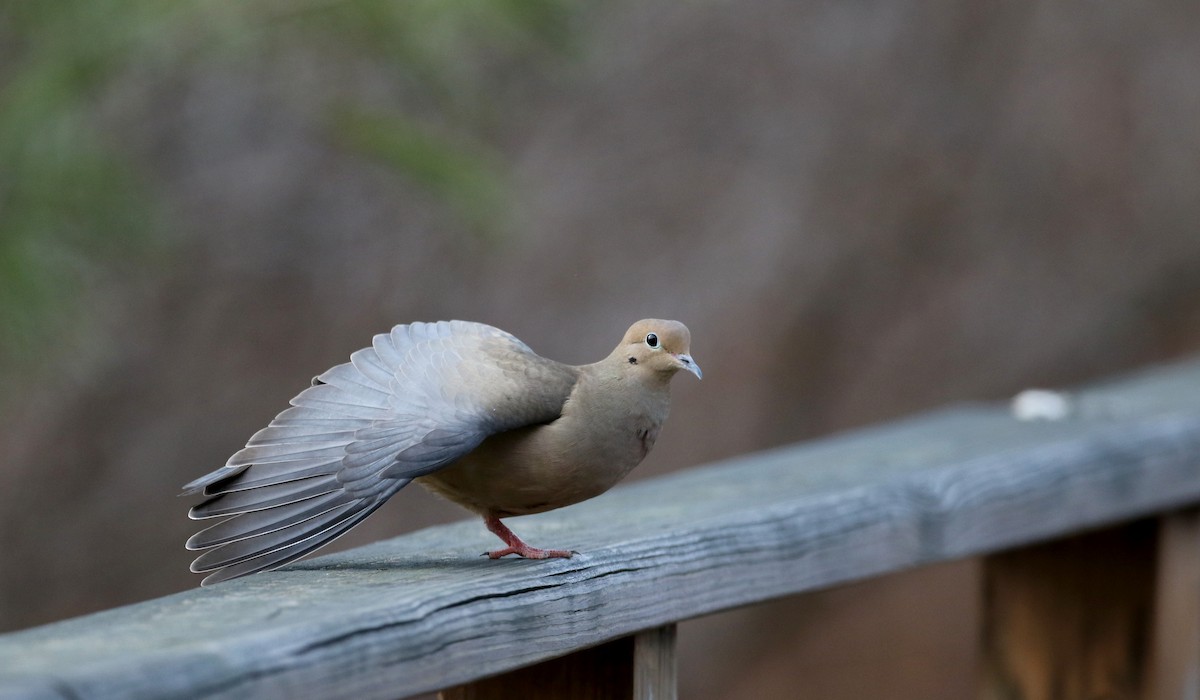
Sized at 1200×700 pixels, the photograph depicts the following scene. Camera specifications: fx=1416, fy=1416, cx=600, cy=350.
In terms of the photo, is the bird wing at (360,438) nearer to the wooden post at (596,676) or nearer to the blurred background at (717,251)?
the wooden post at (596,676)

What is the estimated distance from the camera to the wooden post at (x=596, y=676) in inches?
77.4

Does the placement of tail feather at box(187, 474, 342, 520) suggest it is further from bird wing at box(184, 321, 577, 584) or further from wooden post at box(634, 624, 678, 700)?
wooden post at box(634, 624, 678, 700)

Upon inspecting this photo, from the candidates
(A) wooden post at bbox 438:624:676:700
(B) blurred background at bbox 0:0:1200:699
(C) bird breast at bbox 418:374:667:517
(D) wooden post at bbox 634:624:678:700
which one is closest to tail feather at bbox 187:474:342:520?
(C) bird breast at bbox 418:374:667:517

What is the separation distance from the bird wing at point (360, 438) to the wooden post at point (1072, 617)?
1526mm

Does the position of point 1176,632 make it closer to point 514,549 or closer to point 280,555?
point 514,549

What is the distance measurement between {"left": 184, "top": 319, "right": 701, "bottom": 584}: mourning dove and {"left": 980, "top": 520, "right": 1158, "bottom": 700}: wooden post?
139 cm

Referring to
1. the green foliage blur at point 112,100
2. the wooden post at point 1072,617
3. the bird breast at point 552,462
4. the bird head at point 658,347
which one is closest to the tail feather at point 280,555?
the bird breast at point 552,462

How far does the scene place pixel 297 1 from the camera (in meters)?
4.15

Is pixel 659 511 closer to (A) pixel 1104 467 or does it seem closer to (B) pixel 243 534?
(B) pixel 243 534

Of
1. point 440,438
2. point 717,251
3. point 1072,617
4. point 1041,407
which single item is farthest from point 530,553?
point 717,251

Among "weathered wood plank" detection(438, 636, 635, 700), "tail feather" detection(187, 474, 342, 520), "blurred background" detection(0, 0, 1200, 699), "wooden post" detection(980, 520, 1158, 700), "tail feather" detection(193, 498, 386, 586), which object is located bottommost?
"weathered wood plank" detection(438, 636, 635, 700)

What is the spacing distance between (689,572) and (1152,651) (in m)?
1.48

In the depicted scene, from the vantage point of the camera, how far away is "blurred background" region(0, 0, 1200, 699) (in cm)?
626

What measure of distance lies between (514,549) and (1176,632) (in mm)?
1722
